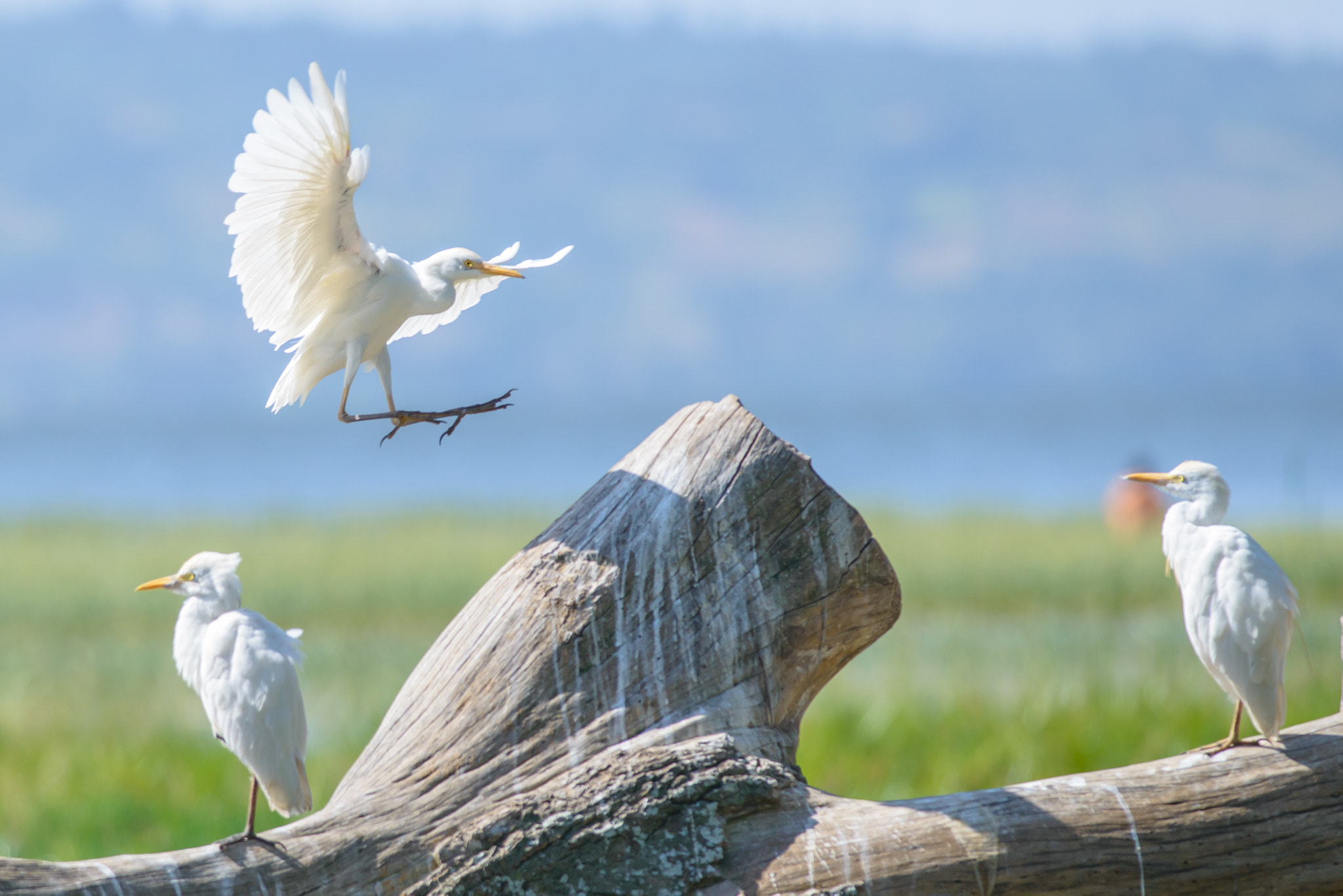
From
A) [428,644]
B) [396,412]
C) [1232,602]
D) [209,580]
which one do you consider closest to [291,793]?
[209,580]

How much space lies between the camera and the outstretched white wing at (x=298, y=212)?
3.06 metres

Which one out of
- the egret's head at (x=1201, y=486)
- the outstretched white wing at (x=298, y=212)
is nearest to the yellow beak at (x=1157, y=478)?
the egret's head at (x=1201, y=486)

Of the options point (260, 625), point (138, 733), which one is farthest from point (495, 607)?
point (138, 733)

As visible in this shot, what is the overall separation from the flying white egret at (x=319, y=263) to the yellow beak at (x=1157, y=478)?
1827mm

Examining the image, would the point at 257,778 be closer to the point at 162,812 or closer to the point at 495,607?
the point at 495,607

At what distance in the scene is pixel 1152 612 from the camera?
1399 cm

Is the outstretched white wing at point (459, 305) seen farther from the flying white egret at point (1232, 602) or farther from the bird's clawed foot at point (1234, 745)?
the bird's clawed foot at point (1234, 745)

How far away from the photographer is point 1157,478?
3.49 metres

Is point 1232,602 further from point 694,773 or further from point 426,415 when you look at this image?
point 426,415

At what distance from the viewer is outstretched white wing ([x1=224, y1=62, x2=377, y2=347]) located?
3.06 metres

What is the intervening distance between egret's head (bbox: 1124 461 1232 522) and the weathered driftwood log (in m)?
0.72

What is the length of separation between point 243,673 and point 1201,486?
9.33ft

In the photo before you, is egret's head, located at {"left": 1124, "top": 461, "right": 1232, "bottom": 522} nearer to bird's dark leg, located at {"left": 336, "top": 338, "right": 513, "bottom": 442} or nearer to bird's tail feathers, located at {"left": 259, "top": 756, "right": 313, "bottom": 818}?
bird's dark leg, located at {"left": 336, "top": 338, "right": 513, "bottom": 442}

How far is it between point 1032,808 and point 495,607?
1.65 meters
